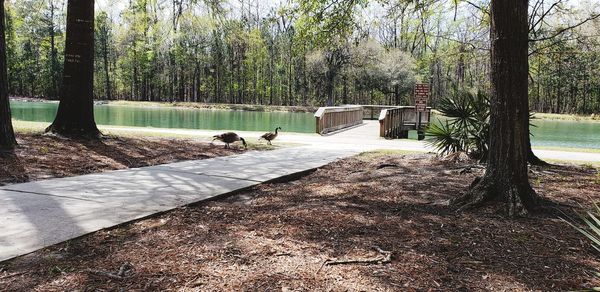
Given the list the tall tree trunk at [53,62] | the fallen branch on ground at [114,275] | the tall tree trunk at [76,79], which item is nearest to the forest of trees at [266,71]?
the tall tree trunk at [53,62]

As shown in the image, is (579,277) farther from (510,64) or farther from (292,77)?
(292,77)

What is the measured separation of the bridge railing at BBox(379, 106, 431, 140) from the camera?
17484 mm

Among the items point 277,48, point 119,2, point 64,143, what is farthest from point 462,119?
point 277,48

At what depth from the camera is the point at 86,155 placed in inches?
318

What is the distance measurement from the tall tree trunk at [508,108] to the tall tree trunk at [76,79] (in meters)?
8.14

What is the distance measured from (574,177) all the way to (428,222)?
4.41 m

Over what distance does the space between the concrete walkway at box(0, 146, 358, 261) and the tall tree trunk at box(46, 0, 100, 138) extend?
312 cm

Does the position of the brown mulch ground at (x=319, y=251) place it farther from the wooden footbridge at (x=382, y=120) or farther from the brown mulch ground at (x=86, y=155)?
the wooden footbridge at (x=382, y=120)

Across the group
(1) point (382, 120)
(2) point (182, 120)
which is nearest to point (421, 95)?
(1) point (382, 120)

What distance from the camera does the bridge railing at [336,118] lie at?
17219 millimetres

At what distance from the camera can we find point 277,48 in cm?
6575

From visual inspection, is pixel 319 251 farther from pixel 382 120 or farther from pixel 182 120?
pixel 182 120

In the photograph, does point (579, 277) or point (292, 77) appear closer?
point (579, 277)

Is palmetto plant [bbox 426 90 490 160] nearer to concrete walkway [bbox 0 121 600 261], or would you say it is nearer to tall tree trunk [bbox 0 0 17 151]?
concrete walkway [bbox 0 121 600 261]
